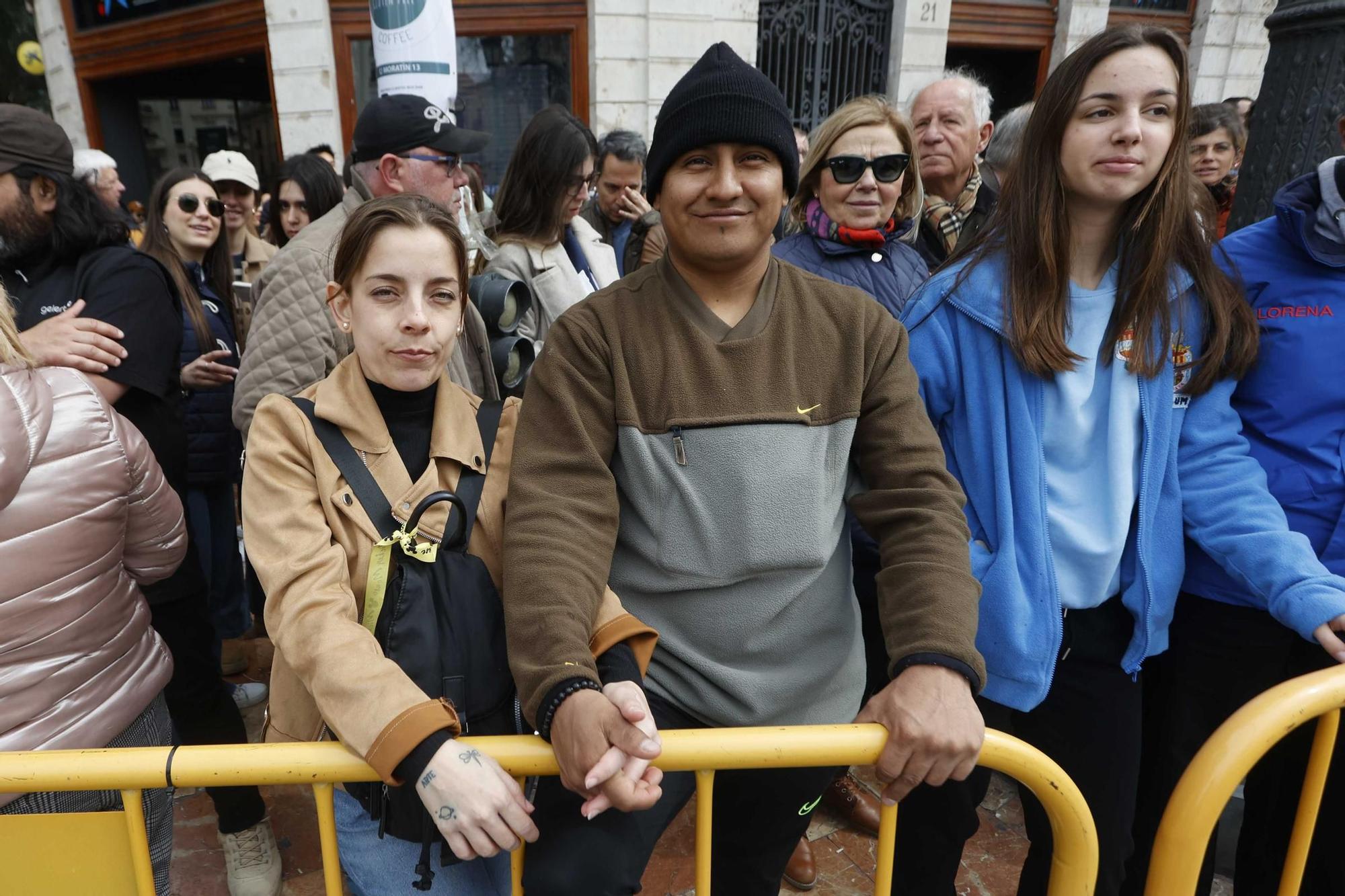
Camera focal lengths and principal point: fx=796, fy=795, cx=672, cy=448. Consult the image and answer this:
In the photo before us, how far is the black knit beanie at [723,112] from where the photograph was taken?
57.4 inches

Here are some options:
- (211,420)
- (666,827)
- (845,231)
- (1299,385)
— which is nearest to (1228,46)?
(845,231)

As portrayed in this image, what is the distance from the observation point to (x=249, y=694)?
11.8 feet

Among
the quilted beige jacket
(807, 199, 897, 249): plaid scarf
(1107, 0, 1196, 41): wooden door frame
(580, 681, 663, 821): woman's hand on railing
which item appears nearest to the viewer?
(580, 681, 663, 821): woman's hand on railing

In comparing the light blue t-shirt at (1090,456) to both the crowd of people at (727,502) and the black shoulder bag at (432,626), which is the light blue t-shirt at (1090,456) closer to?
the crowd of people at (727,502)

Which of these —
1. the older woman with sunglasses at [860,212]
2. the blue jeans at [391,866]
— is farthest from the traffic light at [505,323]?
the blue jeans at [391,866]

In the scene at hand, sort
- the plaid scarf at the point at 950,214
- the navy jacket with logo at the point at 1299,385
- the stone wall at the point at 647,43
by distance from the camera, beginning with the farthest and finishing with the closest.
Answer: the stone wall at the point at 647,43 → the plaid scarf at the point at 950,214 → the navy jacket with logo at the point at 1299,385

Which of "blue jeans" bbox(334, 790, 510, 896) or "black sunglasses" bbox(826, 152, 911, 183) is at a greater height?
"black sunglasses" bbox(826, 152, 911, 183)

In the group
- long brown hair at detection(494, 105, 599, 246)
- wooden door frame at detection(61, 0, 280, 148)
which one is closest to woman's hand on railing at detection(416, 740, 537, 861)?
long brown hair at detection(494, 105, 599, 246)

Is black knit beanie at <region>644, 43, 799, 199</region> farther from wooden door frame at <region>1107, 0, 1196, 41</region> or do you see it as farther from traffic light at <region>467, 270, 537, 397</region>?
wooden door frame at <region>1107, 0, 1196, 41</region>

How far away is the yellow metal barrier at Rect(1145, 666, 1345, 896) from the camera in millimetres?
1309

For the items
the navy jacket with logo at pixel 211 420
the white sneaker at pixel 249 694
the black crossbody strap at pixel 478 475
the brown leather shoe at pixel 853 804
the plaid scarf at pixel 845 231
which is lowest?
the white sneaker at pixel 249 694

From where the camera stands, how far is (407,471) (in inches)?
61.4

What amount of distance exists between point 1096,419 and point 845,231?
107 cm

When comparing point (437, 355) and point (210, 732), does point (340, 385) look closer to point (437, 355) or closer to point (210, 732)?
point (437, 355)
